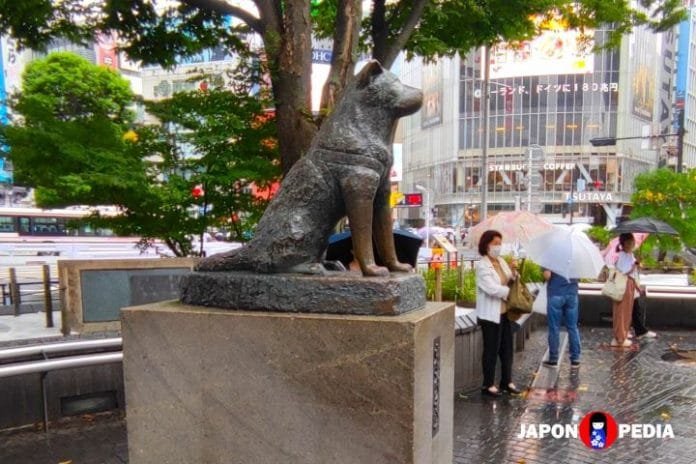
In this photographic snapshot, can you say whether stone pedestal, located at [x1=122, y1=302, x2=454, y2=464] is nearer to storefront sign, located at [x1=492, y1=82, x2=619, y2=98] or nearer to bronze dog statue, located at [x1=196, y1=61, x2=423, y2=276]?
bronze dog statue, located at [x1=196, y1=61, x2=423, y2=276]

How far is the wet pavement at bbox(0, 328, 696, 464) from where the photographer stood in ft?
15.4

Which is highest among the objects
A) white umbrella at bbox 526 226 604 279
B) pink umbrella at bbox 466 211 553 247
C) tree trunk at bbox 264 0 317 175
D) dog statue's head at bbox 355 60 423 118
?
tree trunk at bbox 264 0 317 175

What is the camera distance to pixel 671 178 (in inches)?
775

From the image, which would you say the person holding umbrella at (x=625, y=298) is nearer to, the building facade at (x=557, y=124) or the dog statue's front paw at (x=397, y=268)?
the dog statue's front paw at (x=397, y=268)

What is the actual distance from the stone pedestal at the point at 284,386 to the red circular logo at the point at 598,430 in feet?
8.71

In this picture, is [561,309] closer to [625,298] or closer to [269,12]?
[625,298]

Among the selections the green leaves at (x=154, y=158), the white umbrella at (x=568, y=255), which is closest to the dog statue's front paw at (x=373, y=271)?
the green leaves at (x=154, y=158)

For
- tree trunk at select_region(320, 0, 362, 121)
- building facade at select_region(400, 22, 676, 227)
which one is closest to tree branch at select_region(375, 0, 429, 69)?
tree trunk at select_region(320, 0, 362, 121)

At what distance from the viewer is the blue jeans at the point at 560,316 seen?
7.59 metres

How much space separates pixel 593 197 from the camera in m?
54.1

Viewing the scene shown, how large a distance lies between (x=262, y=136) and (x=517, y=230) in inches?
180

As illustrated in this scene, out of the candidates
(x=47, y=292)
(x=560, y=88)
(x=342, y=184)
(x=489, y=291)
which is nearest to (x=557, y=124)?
(x=560, y=88)

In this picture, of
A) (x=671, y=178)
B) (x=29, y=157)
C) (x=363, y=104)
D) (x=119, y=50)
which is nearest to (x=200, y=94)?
(x=119, y=50)

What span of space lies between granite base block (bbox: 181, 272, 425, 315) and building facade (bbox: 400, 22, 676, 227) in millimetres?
51008
